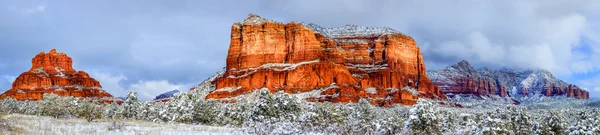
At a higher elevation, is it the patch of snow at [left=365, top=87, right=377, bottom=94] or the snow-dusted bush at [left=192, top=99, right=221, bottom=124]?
the patch of snow at [left=365, top=87, right=377, bottom=94]

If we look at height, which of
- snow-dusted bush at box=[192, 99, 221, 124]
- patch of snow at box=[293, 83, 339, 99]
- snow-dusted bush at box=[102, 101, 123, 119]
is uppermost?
patch of snow at box=[293, 83, 339, 99]

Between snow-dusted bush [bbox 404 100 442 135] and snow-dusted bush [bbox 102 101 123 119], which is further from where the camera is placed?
snow-dusted bush [bbox 102 101 123 119]

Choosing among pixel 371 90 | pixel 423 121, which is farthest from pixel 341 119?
pixel 371 90

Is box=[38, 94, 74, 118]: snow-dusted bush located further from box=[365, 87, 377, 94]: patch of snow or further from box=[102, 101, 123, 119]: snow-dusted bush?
box=[365, 87, 377, 94]: patch of snow

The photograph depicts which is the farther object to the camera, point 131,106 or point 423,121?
point 131,106

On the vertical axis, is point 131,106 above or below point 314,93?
below

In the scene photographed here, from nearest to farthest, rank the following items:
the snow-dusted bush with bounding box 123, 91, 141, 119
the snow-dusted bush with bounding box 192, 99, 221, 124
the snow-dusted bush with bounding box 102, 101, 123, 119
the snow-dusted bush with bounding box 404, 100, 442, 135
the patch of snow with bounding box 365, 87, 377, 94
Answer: the snow-dusted bush with bounding box 404, 100, 442, 135, the snow-dusted bush with bounding box 192, 99, 221, 124, the snow-dusted bush with bounding box 102, 101, 123, 119, the snow-dusted bush with bounding box 123, 91, 141, 119, the patch of snow with bounding box 365, 87, 377, 94

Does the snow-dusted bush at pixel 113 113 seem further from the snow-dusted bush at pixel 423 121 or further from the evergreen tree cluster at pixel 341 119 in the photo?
the snow-dusted bush at pixel 423 121

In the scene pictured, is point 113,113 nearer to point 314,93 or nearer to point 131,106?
point 131,106

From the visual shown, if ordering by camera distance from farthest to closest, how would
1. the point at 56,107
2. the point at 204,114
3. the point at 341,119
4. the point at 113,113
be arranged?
the point at 113,113
the point at 204,114
the point at 56,107
the point at 341,119

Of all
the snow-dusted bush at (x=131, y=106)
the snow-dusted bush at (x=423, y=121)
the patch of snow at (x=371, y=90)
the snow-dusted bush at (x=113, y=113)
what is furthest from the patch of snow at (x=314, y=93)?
the snow-dusted bush at (x=423, y=121)

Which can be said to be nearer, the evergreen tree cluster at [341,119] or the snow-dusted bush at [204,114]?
the evergreen tree cluster at [341,119]

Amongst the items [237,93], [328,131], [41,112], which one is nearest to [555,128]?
[328,131]

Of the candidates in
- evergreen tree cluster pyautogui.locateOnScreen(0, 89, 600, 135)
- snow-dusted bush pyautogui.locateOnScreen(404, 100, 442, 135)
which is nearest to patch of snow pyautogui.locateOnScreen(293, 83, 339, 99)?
evergreen tree cluster pyautogui.locateOnScreen(0, 89, 600, 135)
